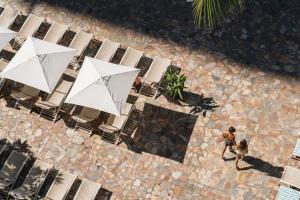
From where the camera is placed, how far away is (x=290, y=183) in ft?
48.7

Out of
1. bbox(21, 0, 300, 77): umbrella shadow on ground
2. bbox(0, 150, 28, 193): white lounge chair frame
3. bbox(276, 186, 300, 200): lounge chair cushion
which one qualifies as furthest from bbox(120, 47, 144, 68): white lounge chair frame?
bbox(276, 186, 300, 200): lounge chair cushion

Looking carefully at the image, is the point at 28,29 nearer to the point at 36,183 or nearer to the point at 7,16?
the point at 7,16

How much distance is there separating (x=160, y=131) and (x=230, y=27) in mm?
5301

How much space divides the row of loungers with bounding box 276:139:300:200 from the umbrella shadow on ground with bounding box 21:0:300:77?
13.2ft

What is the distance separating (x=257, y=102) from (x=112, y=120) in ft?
17.2

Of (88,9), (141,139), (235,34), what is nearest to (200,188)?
(141,139)

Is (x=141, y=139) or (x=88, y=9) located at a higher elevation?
(x=88, y=9)

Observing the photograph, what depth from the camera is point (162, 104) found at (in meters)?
17.3

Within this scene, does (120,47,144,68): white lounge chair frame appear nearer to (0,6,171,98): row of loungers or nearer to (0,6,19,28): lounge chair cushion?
(0,6,171,98): row of loungers

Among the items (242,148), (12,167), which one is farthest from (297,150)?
(12,167)

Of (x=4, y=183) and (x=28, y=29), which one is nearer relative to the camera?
(x=4, y=183)

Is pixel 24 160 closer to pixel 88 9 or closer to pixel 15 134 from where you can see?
pixel 15 134

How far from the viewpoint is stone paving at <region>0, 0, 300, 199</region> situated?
15625mm

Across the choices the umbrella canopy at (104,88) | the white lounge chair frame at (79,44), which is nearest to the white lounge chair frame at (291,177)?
the umbrella canopy at (104,88)
